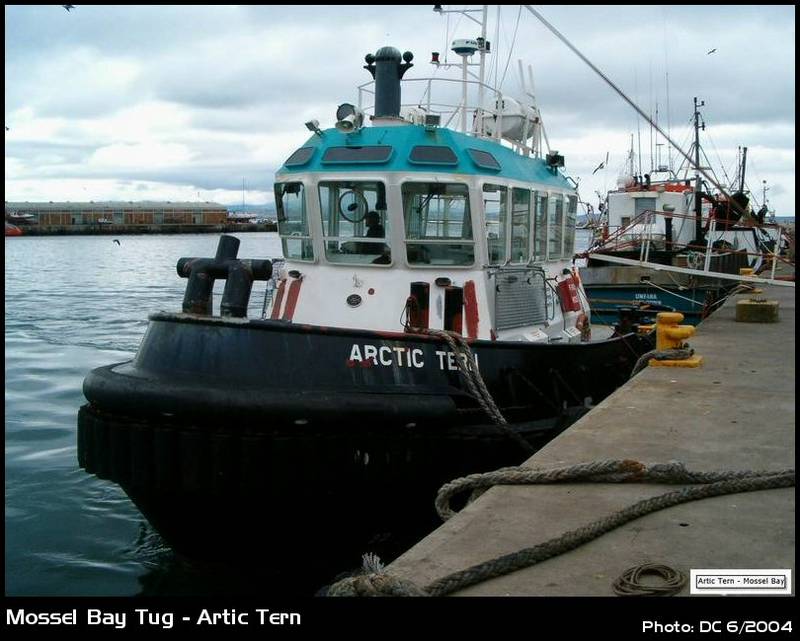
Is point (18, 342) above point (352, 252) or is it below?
below

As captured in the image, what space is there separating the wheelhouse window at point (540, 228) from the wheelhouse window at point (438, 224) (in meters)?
Answer: 1.29

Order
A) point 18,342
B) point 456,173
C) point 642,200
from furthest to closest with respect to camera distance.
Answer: point 642,200 < point 18,342 < point 456,173

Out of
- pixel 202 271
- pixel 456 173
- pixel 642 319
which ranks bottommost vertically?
pixel 642 319

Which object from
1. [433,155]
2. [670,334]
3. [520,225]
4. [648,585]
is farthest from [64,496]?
[648,585]

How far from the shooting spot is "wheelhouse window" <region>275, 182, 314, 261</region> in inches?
305

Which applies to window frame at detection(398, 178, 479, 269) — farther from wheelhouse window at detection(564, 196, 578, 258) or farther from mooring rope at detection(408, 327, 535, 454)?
wheelhouse window at detection(564, 196, 578, 258)

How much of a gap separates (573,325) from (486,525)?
5455mm

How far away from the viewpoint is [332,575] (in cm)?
616

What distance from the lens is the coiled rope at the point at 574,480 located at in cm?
345

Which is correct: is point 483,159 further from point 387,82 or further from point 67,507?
point 67,507

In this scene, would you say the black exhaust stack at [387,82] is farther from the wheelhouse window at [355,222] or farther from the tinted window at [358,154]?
the wheelhouse window at [355,222]

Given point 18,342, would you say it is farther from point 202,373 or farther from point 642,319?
point 202,373

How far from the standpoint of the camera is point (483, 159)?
7.52 m
